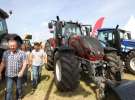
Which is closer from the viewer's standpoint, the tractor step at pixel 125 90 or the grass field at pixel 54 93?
the tractor step at pixel 125 90

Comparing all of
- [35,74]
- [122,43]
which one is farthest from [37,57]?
[122,43]

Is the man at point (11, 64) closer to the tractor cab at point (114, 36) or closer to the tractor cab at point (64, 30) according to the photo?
the tractor cab at point (64, 30)

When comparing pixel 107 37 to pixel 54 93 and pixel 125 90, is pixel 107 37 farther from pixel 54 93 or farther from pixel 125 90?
pixel 125 90

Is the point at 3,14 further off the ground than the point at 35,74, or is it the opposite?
the point at 3,14

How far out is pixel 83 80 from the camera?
1150 cm

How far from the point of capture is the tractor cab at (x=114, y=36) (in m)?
14.5

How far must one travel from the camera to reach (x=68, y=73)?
28.9 ft

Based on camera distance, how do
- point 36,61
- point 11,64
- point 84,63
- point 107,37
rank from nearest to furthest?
1. point 11,64
2. point 84,63
3. point 36,61
4. point 107,37

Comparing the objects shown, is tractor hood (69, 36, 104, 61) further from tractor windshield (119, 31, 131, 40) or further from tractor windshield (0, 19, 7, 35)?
tractor windshield (119, 31, 131, 40)

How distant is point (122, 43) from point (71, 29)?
150 inches

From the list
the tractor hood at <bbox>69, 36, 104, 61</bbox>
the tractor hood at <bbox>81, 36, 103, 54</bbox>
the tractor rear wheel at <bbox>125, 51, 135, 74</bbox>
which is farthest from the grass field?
the tractor rear wheel at <bbox>125, 51, 135, 74</bbox>

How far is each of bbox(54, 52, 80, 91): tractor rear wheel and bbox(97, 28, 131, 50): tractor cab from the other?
5342 millimetres

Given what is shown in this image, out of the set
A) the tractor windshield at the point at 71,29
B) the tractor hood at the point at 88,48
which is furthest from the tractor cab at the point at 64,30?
the tractor hood at the point at 88,48

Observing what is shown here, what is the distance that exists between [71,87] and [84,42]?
1.81m
